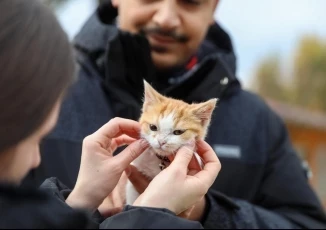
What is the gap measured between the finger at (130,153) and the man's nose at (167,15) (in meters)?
0.78

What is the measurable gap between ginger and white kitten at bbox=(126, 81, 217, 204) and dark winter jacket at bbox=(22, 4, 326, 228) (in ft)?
1.43

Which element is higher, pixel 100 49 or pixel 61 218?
pixel 61 218

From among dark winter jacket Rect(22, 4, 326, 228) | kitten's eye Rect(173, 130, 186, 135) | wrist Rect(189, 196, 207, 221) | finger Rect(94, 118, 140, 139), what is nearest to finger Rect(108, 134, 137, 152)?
finger Rect(94, 118, 140, 139)

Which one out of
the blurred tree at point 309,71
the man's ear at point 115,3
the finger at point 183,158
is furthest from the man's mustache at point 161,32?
the blurred tree at point 309,71

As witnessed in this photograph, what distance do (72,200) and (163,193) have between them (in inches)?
11.6

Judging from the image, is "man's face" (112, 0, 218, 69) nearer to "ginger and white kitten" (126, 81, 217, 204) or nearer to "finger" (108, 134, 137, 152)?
"ginger and white kitten" (126, 81, 217, 204)

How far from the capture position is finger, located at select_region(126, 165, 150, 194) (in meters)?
1.68

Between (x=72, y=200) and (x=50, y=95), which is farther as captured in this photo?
(x=72, y=200)

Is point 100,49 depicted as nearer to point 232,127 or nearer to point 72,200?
point 232,127

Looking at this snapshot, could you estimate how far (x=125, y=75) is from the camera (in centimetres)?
226

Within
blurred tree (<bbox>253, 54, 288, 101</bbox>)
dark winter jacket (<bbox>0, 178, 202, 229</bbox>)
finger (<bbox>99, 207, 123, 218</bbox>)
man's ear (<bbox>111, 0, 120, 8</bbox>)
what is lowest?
blurred tree (<bbox>253, 54, 288, 101</bbox>)

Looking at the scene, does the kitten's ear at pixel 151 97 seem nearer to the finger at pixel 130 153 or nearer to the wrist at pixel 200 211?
the finger at pixel 130 153

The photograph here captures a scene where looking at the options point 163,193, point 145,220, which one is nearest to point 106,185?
point 163,193

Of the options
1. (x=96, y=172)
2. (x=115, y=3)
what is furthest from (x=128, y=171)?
(x=115, y=3)
